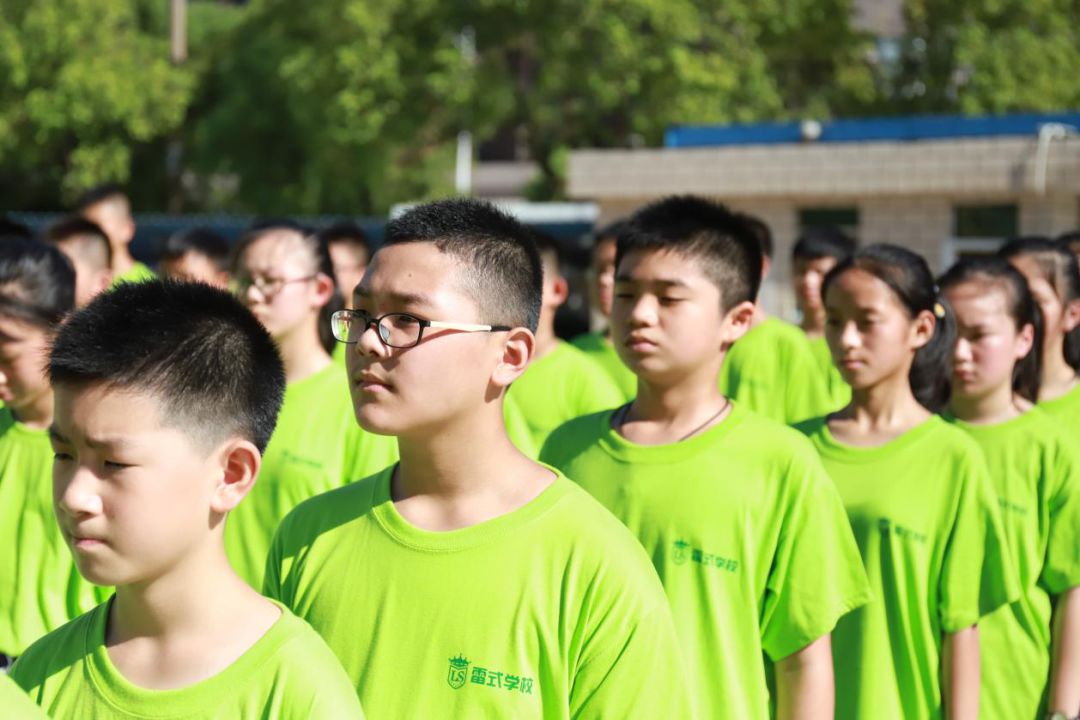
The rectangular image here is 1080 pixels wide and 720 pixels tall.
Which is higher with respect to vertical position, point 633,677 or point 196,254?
point 196,254

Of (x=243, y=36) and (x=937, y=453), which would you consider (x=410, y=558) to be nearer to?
(x=937, y=453)

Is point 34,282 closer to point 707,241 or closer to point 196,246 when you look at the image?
point 707,241

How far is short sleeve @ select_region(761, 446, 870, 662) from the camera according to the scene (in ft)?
11.8

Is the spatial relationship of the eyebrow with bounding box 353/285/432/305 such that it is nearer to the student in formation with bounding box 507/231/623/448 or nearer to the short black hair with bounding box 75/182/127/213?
the student in formation with bounding box 507/231/623/448

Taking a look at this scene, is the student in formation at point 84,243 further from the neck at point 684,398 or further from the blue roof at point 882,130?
the blue roof at point 882,130

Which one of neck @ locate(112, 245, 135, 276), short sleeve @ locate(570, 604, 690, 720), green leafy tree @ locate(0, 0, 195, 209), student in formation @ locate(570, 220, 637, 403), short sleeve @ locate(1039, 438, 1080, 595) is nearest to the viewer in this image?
short sleeve @ locate(570, 604, 690, 720)

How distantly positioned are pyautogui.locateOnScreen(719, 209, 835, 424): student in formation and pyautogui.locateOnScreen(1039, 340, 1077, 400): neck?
1.07 metres

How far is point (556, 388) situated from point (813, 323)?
2412mm

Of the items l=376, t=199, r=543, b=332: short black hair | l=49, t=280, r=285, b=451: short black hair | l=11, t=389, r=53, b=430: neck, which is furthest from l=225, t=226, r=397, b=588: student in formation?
l=49, t=280, r=285, b=451: short black hair

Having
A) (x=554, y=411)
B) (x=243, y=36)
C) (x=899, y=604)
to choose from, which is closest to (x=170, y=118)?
(x=243, y=36)

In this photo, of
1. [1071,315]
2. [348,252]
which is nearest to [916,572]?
[1071,315]

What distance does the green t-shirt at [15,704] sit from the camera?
198 cm

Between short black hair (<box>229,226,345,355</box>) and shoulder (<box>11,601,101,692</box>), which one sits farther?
short black hair (<box>229,226,345,355</box>)

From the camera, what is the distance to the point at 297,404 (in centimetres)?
498
